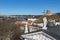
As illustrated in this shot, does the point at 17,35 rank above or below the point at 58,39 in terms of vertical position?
below

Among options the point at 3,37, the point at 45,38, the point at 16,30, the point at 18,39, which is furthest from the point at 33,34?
the point at 16,30

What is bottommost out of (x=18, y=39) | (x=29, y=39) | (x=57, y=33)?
(x=18, y=39)

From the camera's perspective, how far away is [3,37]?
25406mm

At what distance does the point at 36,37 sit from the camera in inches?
542

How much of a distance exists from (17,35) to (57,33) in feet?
46.6

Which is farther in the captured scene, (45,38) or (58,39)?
(45,38)

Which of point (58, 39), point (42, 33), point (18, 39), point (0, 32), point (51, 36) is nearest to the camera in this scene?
point (58, 39)

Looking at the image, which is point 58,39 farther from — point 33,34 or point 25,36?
point 25,36

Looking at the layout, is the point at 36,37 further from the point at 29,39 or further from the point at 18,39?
Result: the point at 18,39

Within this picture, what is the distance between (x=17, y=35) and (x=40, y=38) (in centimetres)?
1245

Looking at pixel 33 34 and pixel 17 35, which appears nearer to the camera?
pixel 33 34

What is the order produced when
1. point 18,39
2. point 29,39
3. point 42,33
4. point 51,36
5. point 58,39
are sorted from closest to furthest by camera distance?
point 58,39, point 51,36, point 42,33, point 29,39, point 18,39

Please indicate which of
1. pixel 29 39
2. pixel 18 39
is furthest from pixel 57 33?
pixel 18 39

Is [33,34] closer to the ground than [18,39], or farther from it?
farther from it
